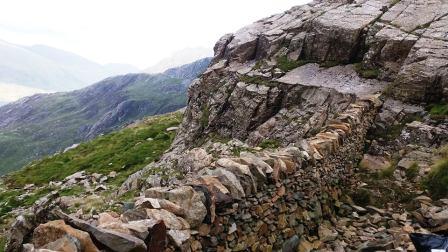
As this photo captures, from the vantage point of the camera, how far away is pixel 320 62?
33.6m

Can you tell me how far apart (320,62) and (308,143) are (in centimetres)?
1975

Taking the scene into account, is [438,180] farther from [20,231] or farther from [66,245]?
[20,231]

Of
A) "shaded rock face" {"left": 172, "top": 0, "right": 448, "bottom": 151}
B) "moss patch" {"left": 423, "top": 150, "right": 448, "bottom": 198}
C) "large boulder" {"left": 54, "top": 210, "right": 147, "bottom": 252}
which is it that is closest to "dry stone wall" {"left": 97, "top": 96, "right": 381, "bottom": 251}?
"large boulder" {"left": 54, "top": 210, "right": 147, "bottom": 252}

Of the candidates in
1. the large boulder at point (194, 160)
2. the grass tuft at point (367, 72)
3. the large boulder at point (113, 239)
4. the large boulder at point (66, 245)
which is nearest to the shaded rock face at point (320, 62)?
the grass tuft at point (367, 72)

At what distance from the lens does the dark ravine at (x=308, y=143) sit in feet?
31.0

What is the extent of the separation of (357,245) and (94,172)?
36065mm

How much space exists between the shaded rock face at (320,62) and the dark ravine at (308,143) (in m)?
0.11

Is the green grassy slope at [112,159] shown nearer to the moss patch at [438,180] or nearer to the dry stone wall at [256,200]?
the dry stone wall at [256,200]

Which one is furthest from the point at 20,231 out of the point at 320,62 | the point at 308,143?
the point at 320,62

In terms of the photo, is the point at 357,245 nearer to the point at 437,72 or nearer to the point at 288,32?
the point at 437,72

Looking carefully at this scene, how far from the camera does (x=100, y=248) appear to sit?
6586mm

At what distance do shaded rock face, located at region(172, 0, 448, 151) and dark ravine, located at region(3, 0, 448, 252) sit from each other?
0.11 meters

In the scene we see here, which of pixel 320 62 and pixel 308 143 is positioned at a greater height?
pixel 308 143

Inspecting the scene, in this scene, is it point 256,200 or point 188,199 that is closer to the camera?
point 188,199
